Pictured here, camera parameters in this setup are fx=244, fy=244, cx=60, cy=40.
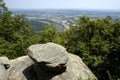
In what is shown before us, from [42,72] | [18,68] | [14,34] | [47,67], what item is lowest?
[14,34]

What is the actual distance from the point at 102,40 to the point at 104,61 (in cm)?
390

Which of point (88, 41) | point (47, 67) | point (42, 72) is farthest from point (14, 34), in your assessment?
point (47, 67)

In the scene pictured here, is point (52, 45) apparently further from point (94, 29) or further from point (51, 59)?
point (94, 29)

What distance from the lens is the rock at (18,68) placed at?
22764 mm

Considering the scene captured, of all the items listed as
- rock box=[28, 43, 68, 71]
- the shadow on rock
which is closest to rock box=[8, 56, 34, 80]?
the shadow on rock

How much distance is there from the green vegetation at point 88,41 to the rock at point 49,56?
22.7ft

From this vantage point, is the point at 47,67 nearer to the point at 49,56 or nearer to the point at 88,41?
the point at 49,56

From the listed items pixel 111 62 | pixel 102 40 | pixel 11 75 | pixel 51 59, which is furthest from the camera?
pixel 102 40

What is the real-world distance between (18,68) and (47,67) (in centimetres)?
397

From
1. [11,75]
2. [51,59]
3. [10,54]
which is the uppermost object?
[51,59]

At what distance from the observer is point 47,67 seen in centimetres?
2092

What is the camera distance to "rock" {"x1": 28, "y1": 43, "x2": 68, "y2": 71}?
818 inches

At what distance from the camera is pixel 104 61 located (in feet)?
98.7

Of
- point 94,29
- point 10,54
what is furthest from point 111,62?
point 10,54
